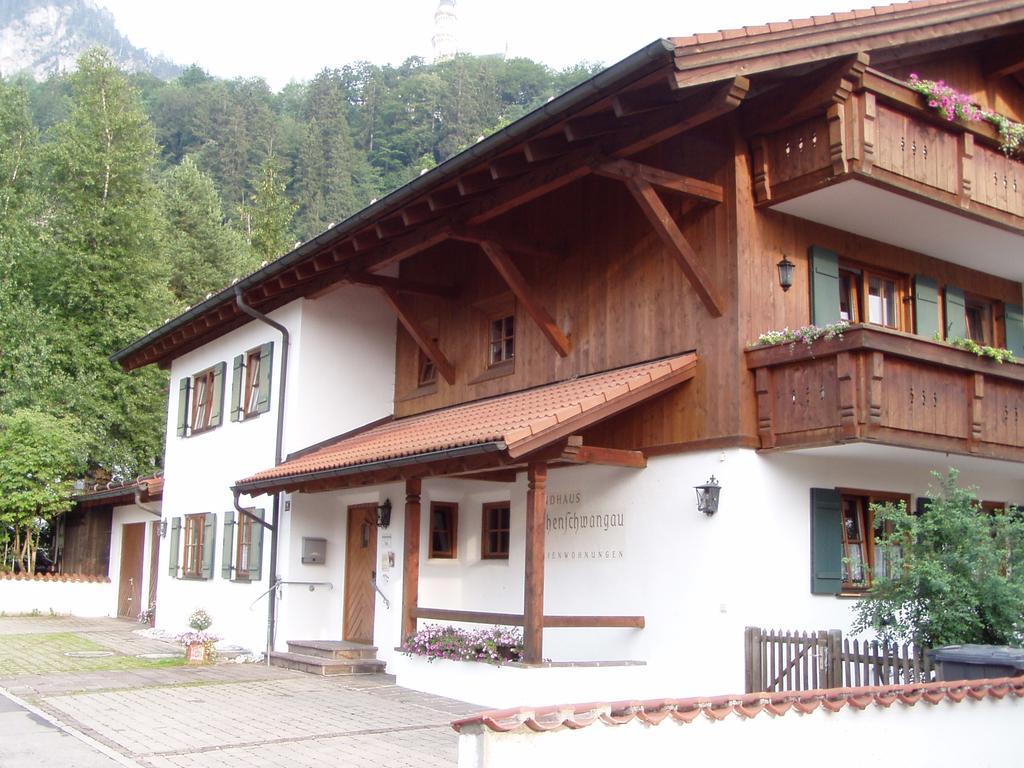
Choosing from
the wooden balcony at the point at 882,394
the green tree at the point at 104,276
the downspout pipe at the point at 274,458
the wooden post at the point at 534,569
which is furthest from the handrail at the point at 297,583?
the green tree at the point at 104,276

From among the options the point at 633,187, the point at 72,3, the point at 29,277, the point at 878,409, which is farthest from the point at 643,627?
the point at 72,3

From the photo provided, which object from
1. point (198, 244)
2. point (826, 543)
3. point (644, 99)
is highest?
point (198, 244)

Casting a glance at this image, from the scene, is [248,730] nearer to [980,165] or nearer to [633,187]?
[633,187]

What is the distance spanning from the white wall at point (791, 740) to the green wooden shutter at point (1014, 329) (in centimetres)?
672

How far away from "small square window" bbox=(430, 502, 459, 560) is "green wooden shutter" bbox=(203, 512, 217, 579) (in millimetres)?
5434

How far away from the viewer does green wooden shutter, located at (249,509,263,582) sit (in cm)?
1648

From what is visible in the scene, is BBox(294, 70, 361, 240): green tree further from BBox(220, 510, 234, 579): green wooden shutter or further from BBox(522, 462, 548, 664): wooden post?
BBox(522, 462, 548, 664): wooden post

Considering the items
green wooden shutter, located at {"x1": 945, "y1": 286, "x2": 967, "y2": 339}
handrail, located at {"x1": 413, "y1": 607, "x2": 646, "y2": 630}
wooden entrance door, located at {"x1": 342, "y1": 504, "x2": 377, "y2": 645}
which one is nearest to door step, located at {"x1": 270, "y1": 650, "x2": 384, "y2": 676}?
wooden entrance door, located at {"x1": 342, "y1": 504, "x2": 377, "y2": 645}

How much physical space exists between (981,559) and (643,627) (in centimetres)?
361

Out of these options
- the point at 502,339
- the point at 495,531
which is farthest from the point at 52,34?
the point at 495,531

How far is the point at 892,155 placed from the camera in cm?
1041

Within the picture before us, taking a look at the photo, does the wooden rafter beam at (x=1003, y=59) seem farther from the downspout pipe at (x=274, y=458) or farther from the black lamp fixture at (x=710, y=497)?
the downspout pipe at (x=274, y=458)

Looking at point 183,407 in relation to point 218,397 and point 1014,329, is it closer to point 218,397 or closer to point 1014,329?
point 218,397

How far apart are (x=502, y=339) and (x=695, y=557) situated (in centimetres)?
484
